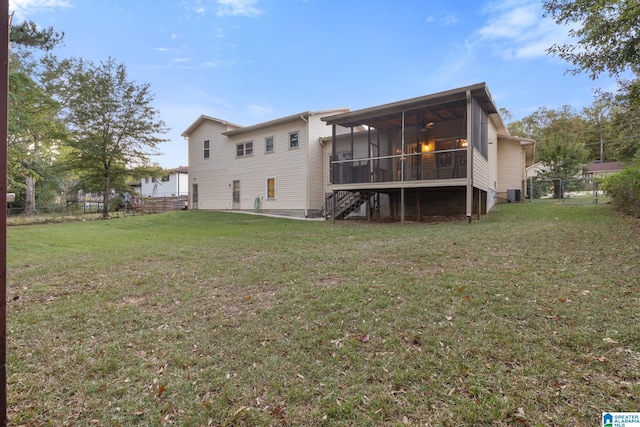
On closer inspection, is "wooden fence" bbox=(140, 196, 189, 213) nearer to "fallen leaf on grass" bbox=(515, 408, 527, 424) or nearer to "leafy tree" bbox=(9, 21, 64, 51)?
"leafy tree" bbox=(9, 21, 64, 51)

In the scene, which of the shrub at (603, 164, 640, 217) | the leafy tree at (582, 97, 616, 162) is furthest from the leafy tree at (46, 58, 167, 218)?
the leafy tree at (582, 97, 616, 162)

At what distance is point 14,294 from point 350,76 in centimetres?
2494

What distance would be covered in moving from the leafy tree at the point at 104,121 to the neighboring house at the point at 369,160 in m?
3.19

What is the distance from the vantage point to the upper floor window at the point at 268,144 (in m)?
19.2

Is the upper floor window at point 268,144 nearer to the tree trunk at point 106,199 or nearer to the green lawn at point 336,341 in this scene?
the tree trunk at point 106,199

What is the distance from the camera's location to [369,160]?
13.2 meters

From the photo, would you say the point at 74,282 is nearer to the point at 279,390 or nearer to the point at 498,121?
the point at 279,390

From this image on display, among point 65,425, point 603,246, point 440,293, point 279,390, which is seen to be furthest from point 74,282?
point 603,246

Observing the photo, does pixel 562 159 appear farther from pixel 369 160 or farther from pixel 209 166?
pixel 209 166

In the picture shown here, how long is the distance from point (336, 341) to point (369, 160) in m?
10.9

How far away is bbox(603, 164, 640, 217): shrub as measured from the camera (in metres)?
9.55

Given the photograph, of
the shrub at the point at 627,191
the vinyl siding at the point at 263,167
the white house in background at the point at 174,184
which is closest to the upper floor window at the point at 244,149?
the vinyl siding at the point at 263,167

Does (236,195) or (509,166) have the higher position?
(509,166)

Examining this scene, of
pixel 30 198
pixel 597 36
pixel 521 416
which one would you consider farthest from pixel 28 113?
pixel 597 36
